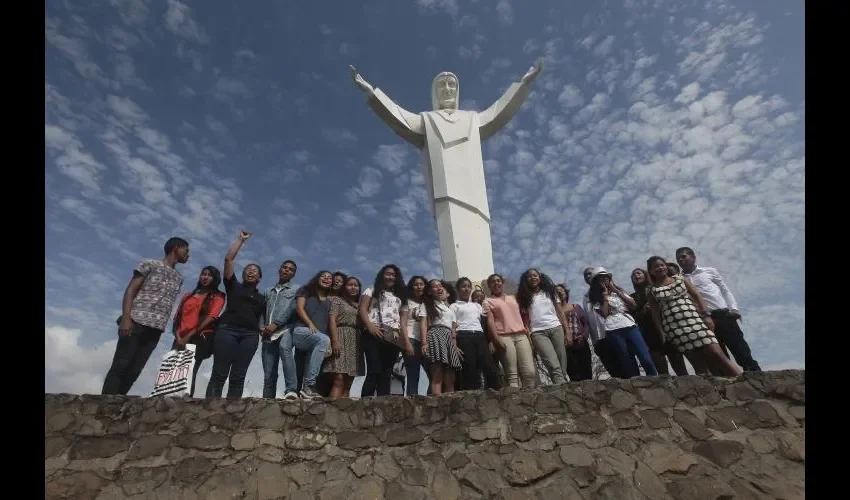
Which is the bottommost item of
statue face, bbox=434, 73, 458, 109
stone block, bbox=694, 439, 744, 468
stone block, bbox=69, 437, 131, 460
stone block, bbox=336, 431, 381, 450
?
stone block, bbox=694, 439, 744, 468

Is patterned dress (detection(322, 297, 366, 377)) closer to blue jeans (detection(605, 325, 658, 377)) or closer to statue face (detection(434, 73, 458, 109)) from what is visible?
blue jeans (detection(605, 325, 658, 377))

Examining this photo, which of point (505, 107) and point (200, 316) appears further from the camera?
point (505, 107)

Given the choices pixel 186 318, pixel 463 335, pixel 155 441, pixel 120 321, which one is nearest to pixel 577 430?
pixel 463 335

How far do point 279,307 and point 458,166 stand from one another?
5.10 meters

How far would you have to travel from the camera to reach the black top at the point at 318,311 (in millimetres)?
4389

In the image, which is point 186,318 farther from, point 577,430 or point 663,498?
point 663,498

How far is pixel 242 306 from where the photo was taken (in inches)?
169

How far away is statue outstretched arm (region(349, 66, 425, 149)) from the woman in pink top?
16.6 feet

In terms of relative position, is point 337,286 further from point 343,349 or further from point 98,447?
point 98,447

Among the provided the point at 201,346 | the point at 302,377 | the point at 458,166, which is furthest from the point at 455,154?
the point at 201,346

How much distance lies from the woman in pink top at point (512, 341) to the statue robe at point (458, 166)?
277 centimetres

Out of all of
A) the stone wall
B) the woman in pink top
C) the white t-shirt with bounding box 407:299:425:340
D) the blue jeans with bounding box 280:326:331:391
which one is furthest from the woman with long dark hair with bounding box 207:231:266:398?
the woman in pink top

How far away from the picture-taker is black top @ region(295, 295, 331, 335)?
439 centimetres

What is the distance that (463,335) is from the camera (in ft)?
14.8
